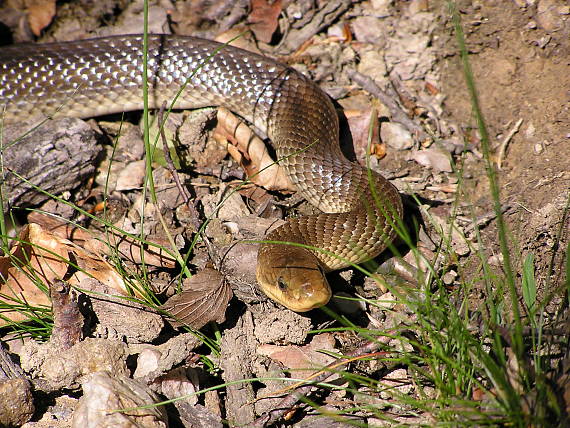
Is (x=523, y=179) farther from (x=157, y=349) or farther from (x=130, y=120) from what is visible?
(x=130, y=120)

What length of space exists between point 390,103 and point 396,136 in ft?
1.45

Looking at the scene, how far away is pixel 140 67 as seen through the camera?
5.95 meters

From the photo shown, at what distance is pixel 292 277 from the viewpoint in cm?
379

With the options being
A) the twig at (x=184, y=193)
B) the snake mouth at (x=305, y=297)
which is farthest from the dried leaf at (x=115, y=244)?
the snake mouth at (x=305, y=297)

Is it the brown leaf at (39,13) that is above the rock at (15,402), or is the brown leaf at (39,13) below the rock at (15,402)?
above

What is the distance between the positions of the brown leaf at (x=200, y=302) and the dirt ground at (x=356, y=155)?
0.05 m

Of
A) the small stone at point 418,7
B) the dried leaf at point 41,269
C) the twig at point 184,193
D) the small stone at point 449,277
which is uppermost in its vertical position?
the small stone at point 418,7

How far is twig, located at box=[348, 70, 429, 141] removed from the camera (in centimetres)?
549

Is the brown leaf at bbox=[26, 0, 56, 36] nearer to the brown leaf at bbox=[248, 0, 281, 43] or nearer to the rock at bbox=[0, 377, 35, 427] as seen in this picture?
the brown leaf at bbox=[248, 0, 281, 43]

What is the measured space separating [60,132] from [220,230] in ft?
6.37

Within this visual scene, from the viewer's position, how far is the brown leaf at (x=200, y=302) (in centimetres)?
382

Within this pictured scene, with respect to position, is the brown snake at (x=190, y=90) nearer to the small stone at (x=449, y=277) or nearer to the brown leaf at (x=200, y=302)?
the small stone at (x=449, y=277)

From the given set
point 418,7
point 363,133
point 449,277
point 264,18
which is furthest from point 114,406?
point 418,7

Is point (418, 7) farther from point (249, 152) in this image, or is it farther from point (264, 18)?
point (249, 152)
